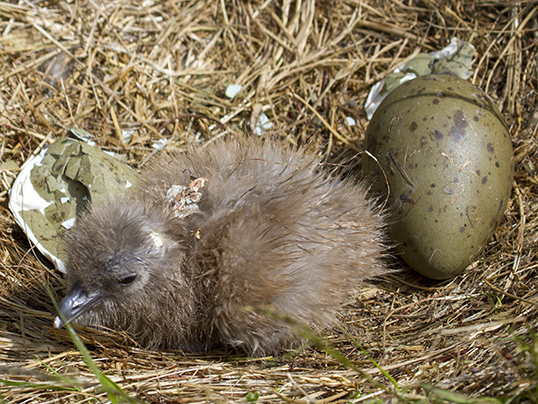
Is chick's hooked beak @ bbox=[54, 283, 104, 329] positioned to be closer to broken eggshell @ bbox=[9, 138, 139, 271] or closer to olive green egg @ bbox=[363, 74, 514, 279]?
broken eggshell @ bbox=[9, 138, 139, 271]

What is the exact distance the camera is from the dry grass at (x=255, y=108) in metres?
2.08

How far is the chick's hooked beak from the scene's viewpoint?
6.55ft

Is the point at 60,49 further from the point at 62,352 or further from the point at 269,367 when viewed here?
the point at 269,367

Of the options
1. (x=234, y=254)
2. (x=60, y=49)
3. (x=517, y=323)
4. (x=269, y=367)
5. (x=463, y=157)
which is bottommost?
(x=269, y=367)

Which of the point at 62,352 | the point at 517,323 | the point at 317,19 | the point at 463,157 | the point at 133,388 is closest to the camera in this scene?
the point at 133,388

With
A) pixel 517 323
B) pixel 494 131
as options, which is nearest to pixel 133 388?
pixel 517 323

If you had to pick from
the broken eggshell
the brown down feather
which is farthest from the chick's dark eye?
the broken eggshell

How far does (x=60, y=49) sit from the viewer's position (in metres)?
3.42

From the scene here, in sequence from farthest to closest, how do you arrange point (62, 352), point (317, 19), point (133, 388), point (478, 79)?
point (317, 19) < point (478, 79) < point (62, 352) < point (133, 388)

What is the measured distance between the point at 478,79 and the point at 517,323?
198cm

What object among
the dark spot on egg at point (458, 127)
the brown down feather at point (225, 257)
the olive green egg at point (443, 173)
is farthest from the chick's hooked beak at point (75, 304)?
the dark spot on egg at point (458, 127)

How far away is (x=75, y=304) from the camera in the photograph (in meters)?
2.02

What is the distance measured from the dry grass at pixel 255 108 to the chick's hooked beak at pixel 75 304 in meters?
0.22

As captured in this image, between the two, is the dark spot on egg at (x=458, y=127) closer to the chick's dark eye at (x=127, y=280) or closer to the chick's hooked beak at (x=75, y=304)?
the chick's dark eye at (x=127, y=280)
